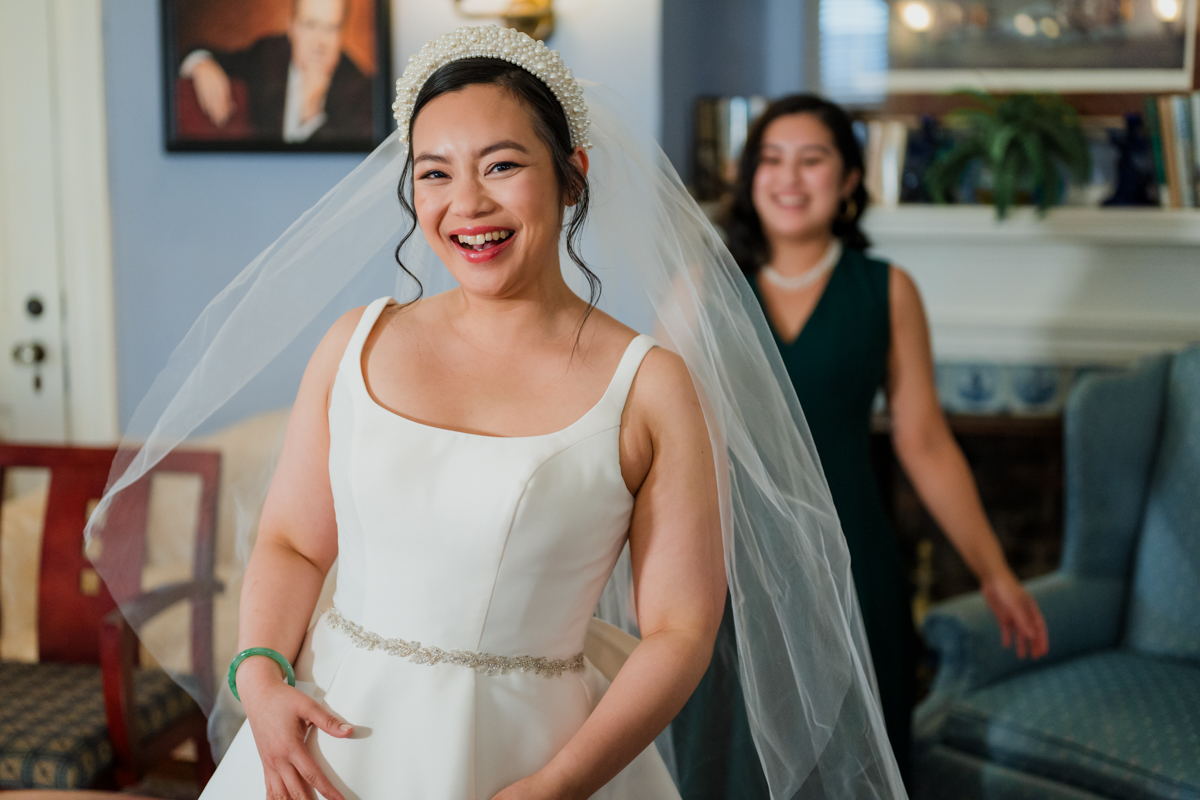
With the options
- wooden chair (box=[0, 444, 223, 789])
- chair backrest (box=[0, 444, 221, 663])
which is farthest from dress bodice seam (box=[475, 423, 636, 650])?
chair backrest (box=[0, 444, 221, 663])

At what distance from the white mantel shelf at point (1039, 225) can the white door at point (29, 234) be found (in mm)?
2345

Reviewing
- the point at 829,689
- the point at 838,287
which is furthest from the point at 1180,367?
the point at 829,689

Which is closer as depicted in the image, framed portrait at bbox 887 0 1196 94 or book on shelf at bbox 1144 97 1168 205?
book on shelf at bbox 1144 97 1168 205

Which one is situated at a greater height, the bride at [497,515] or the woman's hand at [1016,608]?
the bride at [497,515]

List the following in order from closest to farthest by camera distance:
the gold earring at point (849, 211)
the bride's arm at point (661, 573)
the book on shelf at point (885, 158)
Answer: the bride's arm at point (661, 573) < the gold earring at point (849, 211) < the book on shelf at point (885, 158)

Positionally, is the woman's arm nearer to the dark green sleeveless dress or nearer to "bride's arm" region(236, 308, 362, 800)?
the dark green sleeveless dress

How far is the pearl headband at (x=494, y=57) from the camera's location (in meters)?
1.08

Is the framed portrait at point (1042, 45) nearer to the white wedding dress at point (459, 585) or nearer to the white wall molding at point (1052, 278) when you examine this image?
the white wall molding at point (1052, 278)

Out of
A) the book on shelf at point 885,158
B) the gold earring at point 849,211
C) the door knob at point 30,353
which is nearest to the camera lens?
the gold earring at point 849,211

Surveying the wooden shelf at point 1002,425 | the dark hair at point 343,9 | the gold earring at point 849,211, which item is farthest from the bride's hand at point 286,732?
the wooden shelf at point 1002,425

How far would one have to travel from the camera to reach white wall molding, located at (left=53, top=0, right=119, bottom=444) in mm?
2877

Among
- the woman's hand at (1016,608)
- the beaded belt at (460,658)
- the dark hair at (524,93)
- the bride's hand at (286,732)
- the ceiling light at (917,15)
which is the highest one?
the ceiling light at (917,15)

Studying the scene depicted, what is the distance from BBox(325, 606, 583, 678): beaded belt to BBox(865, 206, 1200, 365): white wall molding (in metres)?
2.15

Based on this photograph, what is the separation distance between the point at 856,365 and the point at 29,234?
2.47m
